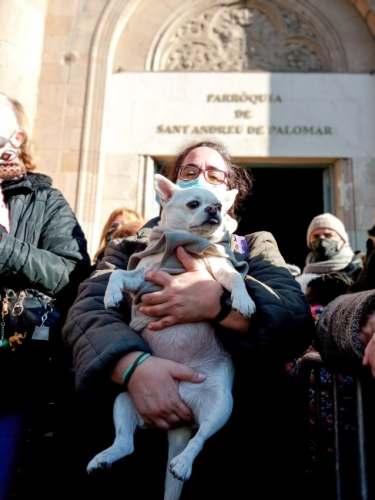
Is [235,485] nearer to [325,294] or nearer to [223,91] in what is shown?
[325,294]

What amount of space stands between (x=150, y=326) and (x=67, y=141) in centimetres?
620

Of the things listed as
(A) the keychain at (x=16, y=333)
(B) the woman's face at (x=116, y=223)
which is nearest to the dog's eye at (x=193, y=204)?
(A) the keychain at (x=16, y=333)

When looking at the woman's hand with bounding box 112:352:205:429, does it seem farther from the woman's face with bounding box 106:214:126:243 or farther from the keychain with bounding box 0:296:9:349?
the woman's face with bounding box 106:214:126:243

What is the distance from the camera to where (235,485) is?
1836 mm

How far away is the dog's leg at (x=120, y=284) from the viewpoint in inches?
71.3

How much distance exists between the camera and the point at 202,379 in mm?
1775

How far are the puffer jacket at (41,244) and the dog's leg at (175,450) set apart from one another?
1019mm

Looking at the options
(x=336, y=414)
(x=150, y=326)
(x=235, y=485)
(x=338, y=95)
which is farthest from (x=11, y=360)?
(x=338, y=95)

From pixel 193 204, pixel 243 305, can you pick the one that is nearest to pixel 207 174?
pixel 193 204

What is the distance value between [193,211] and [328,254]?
9.29 feet

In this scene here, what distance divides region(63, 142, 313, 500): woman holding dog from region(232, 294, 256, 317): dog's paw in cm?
10

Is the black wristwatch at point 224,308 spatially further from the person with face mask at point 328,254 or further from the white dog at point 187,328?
the person with face mask at point 328,254

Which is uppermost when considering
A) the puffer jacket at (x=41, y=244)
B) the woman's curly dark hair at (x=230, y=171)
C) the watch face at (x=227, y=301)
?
the woman's curly dark hair at (x=230, y=171)

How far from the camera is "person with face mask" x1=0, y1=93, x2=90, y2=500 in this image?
219 cm
